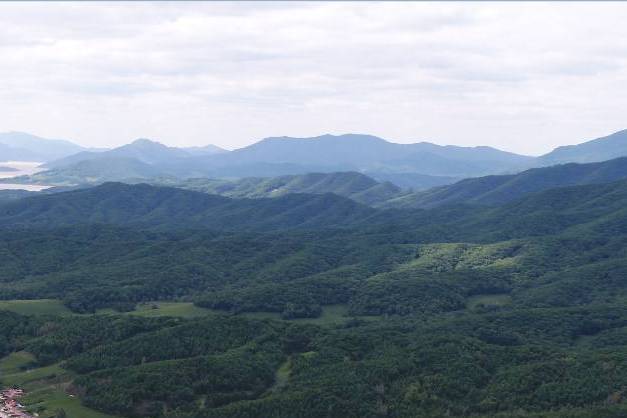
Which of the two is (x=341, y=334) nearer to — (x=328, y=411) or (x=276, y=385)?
(x=276, y=385)

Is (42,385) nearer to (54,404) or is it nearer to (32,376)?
(32,376)

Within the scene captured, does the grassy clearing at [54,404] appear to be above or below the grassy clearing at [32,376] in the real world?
below

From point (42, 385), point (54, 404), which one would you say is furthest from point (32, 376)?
point (54, 404)

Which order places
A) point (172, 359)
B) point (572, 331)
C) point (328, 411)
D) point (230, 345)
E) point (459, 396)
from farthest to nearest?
point (572, 331) < point (230, 345) < point (172, 359) < point (459, 396) < point (328, 411)

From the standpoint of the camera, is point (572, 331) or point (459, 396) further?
point (572, 331)

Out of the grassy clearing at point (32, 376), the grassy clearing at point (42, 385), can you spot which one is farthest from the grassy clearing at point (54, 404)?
the grassy clearing at point (32, 376)

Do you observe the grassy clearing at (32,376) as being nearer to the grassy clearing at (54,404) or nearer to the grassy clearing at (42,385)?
the grassy clearing at (42,385)

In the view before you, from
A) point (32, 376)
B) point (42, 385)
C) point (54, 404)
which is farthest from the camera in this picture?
point (32, 376)

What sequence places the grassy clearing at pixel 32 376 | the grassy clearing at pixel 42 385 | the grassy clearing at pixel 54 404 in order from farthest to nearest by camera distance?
the grassy clearing at pixel 32 376 → the grassy clearing at pixel 42 385 → the grassy clearing at pixel 54 404

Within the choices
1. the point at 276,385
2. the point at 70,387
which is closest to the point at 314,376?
the point at 276,385

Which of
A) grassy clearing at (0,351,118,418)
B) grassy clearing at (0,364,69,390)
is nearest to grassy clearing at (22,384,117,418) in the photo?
grassy clearing at (0,351,118,418)

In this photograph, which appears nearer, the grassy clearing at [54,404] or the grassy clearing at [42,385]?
the grassy clearing at [54,404]
